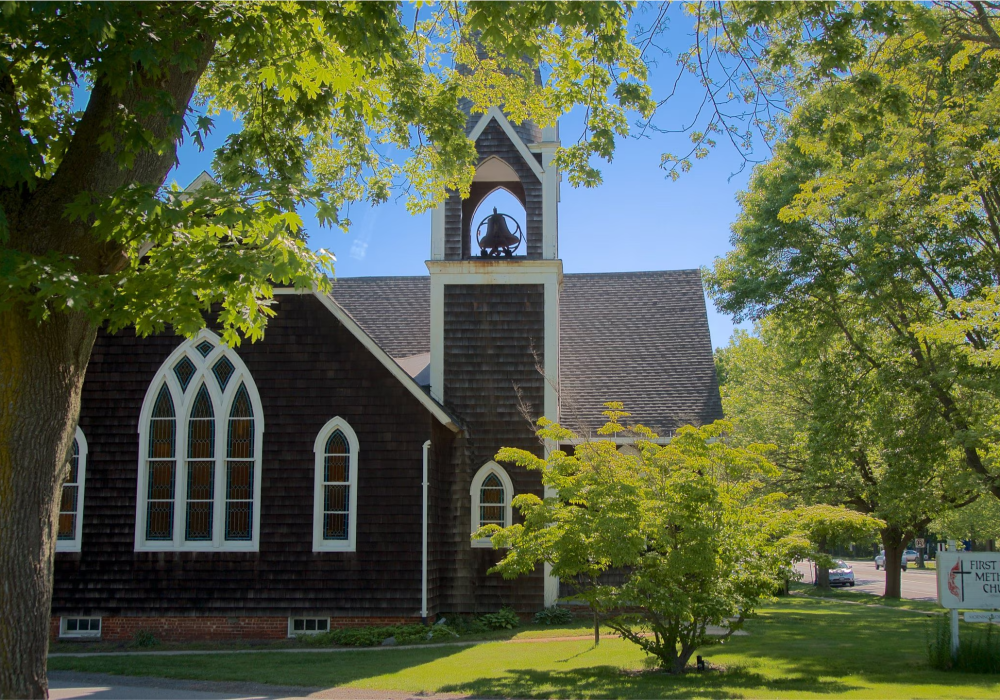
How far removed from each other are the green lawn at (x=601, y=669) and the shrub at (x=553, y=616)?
221 cm

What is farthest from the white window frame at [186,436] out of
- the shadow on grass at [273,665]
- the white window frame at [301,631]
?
the shadow on grass at [273,665]

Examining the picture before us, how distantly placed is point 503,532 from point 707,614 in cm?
332

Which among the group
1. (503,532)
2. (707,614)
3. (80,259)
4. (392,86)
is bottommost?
(707,614)

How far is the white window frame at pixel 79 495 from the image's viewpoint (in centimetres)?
1684

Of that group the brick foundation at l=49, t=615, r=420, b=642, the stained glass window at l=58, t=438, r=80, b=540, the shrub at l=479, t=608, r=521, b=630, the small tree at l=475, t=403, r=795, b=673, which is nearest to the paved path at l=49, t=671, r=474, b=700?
the small tree at l=475, t=403, r=795, b=673

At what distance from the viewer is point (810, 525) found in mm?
12750

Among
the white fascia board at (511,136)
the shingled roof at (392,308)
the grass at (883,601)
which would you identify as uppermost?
the white fascia board at (511,136)

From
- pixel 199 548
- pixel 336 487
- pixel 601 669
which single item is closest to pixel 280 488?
pixel 336 487

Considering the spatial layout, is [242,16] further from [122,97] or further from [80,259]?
[80,259]

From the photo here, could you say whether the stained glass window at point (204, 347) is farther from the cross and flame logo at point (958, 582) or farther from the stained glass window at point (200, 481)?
the cross and flame logo at point (958, 582)

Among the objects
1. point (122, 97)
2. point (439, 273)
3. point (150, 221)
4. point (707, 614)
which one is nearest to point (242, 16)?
point (122, 97)

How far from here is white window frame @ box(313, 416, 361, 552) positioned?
55.4ft

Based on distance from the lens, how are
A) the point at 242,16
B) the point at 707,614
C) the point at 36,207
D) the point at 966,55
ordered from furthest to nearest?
the point at 966,55 → the point at 707,614 → the point at 242,16 → the point at 36,207

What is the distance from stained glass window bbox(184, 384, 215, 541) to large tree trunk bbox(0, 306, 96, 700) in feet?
31.1
